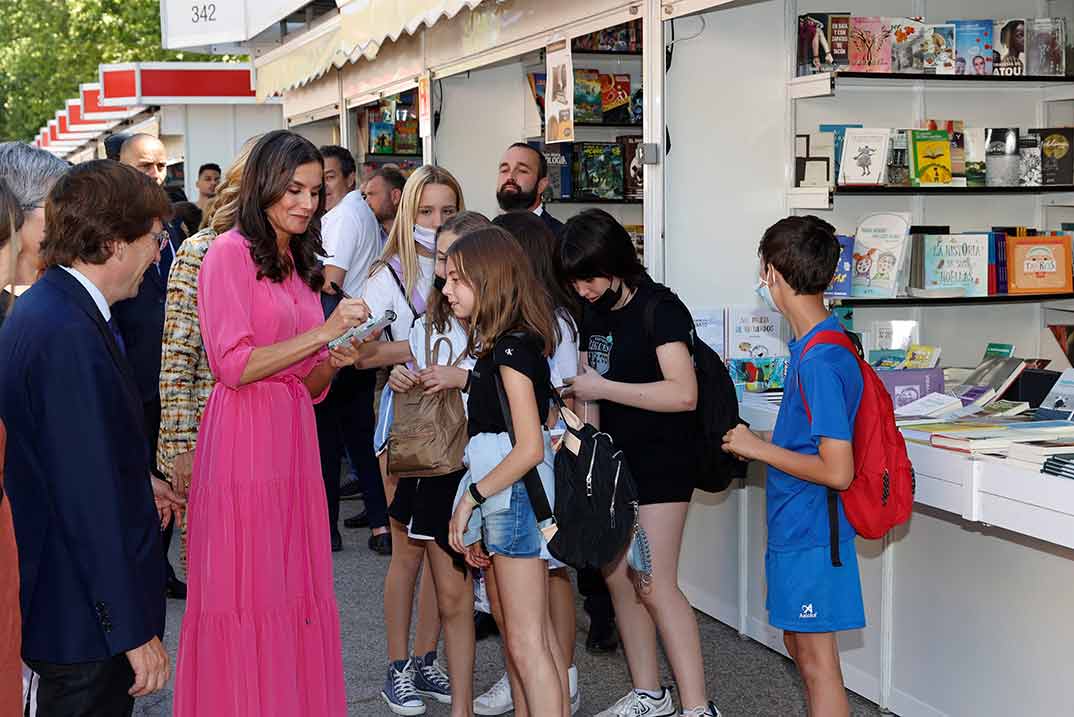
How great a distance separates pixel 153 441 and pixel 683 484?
3.25 m

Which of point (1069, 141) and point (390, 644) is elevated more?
point (1069, 141)

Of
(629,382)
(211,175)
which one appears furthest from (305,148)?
(211,175)

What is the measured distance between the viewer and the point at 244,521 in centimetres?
328

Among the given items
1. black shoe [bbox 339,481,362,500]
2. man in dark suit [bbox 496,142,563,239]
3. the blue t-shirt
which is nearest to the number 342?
black shoe [bbox 339,481,362,500]

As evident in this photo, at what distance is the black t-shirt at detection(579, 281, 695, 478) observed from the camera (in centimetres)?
384

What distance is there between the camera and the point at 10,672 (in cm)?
183

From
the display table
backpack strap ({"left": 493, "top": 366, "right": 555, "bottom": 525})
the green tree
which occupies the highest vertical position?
the green tree

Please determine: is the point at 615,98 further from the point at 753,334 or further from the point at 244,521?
the point at 244,521

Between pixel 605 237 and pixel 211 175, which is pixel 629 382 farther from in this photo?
pixel 211 175

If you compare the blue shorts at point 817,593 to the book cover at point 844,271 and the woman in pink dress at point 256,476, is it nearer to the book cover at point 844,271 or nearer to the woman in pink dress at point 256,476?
the woman in pink dress at point 256,476

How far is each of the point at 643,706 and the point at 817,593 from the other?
3.51 ft

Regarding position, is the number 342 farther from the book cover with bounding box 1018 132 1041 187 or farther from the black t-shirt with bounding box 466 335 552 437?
the black t-shirt with bounding box 466 335 552 437

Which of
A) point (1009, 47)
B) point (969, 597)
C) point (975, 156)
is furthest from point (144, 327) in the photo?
point (1009, 47)

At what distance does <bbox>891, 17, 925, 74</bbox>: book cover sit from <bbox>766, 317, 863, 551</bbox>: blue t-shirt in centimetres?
258
